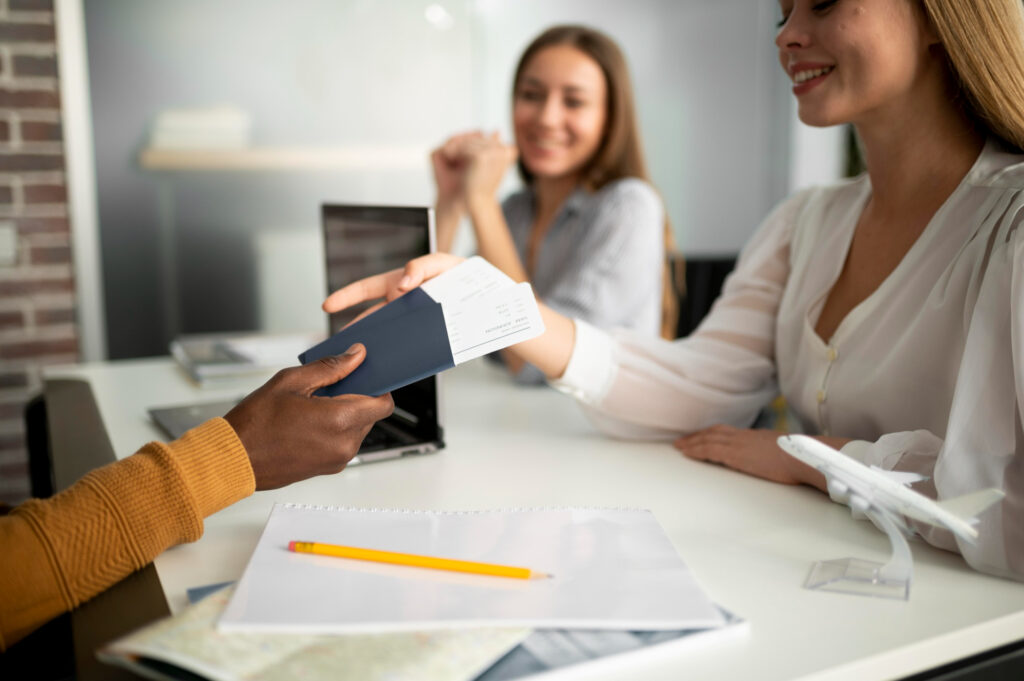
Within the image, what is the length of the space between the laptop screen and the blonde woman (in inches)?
2.2

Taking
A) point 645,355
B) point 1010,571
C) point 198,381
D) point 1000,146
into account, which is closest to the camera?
point 1010,571

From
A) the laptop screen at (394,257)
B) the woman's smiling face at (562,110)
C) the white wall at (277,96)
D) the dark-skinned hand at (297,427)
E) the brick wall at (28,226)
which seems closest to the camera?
the dark-skinned hand at (297,427)

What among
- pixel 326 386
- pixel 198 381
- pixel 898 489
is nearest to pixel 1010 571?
pixel 898 489

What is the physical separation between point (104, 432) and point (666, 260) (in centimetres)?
127

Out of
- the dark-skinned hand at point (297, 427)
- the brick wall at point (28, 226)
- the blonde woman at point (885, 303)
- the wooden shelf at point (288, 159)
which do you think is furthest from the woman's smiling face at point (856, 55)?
the brick wall at point (28, 226)

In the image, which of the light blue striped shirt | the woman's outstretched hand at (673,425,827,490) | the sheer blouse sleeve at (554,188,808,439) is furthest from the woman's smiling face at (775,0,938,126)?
the light blue striped shirt

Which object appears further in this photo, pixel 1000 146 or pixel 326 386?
pixel 1000 146

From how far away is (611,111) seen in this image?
1884mm

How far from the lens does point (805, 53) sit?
0.97m

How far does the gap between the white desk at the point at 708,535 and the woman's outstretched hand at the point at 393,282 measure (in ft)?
0.62

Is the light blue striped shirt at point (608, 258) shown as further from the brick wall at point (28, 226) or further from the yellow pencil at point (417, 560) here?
the brick wall at point (28, 226)

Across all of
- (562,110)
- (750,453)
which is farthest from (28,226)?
(750,453)

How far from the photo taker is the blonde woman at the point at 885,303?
0.75 meters

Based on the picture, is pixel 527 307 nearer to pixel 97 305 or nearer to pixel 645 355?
pixel 645 355
